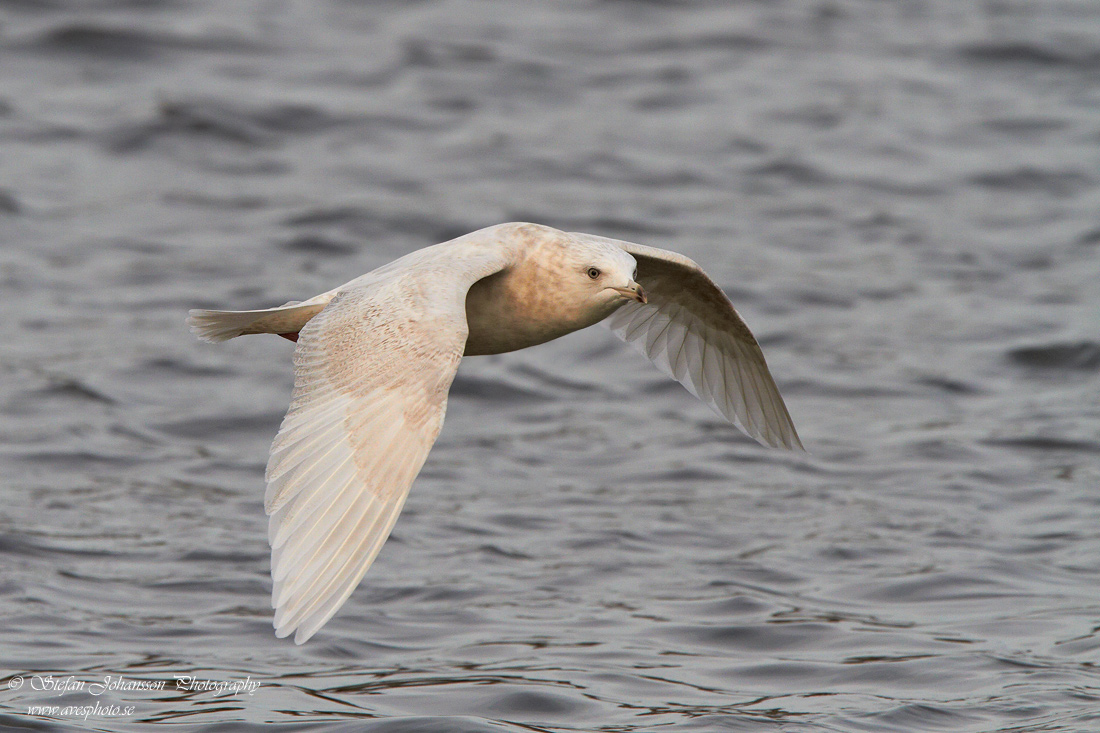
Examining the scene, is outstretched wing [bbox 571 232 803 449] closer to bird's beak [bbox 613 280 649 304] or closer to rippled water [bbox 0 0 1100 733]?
bird's beak [bbox 613 280 649 304]

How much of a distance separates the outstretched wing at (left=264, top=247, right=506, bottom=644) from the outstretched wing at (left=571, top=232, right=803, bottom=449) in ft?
5.97

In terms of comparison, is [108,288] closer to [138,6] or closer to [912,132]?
[138,6]

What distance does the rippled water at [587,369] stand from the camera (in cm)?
785

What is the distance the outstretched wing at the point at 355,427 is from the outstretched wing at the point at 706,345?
5.97ft

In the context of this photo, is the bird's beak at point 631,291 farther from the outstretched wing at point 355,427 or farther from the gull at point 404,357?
the outstretched wing at point 355,427

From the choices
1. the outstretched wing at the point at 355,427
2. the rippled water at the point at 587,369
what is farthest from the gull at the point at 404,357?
the rippled water at the point at 587,369

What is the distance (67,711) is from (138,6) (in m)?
13.1

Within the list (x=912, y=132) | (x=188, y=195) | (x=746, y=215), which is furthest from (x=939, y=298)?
(x=188, y=195)

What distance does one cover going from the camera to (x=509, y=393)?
12.4 meters

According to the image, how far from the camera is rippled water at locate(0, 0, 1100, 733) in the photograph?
785cm

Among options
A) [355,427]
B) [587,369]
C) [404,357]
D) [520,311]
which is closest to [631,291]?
[520,311]

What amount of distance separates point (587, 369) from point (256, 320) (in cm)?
632

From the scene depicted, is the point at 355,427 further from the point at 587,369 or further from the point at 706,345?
the point at 587,369

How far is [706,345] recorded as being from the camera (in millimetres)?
8250
